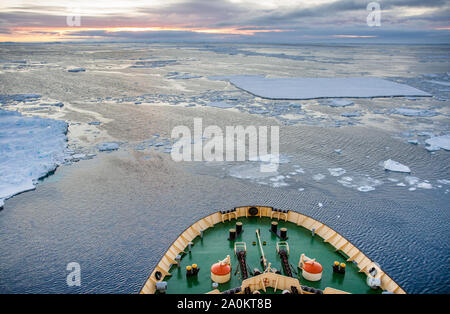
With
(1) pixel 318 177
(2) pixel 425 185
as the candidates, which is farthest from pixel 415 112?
(1) pixel 318 177

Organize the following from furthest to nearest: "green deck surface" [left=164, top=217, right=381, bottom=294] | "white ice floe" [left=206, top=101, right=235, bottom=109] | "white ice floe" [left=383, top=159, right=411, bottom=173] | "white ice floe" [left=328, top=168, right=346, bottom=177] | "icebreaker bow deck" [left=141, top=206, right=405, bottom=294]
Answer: "white ice floe" [left=206, top=101, right=235, bottom=109], "white ice floe" [left=383, top=159, right=411, bottom=173], "white ice floe" [left=328, top=168, right=346, bottom=177], "green deck surface" [left=164, top=217, right=381, bottom=294], "icebreaker bow deck" [left=141, top=206, right=405, bottom=294]

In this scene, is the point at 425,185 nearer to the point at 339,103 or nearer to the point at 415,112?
the point at 415,112

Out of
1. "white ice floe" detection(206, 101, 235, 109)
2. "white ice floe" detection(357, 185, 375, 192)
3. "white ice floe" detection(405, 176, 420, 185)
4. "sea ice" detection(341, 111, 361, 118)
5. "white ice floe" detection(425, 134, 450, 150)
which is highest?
"white ice floe" detection(206, 101, 235, 109)

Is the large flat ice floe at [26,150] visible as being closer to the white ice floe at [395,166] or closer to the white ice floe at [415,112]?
the white ice floe at [395,166]

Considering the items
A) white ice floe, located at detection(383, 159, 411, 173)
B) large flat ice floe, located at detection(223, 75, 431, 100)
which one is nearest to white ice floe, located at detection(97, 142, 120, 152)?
white ice floe, located at detection(383, 159, 411, 173)

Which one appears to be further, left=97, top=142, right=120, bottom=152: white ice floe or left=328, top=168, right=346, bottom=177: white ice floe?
left=97, top=142, right=120, bottom=152: white ice floe

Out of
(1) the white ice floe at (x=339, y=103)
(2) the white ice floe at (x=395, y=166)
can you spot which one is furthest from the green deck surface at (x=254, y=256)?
(1) the white ice floe at (x=339, y=103)

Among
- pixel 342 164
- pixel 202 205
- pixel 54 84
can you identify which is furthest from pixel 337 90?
pixel 54 84

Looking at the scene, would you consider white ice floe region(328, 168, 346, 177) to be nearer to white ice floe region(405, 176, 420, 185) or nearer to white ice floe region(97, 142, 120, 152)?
white ice floe region(405, 176, 420, 185)
